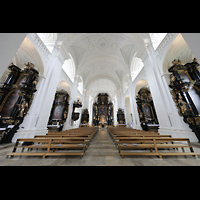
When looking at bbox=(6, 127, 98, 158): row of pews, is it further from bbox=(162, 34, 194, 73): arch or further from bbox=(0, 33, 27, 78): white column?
bbox=(162, 34, 194, 73): arch

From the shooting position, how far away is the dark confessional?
18652mm

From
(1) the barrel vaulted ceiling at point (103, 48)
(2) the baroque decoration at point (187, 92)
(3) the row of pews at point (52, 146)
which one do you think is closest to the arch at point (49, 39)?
(1) the barrel vaulted ceiling at point (103, 48)

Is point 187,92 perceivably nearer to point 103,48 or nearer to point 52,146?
point 52,146

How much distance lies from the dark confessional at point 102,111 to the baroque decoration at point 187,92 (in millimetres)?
15752

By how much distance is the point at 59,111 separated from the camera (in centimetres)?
727

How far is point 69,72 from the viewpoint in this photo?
29.2 ft

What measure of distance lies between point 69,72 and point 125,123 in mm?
11089

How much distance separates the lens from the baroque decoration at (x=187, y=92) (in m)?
3.29

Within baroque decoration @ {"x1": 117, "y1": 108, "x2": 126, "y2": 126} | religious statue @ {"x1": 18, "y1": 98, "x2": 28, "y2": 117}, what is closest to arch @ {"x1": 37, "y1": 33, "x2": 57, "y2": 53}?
religious statue @ {"x1": 18, "y1": 98, "x2": 28, "y2": 117}
